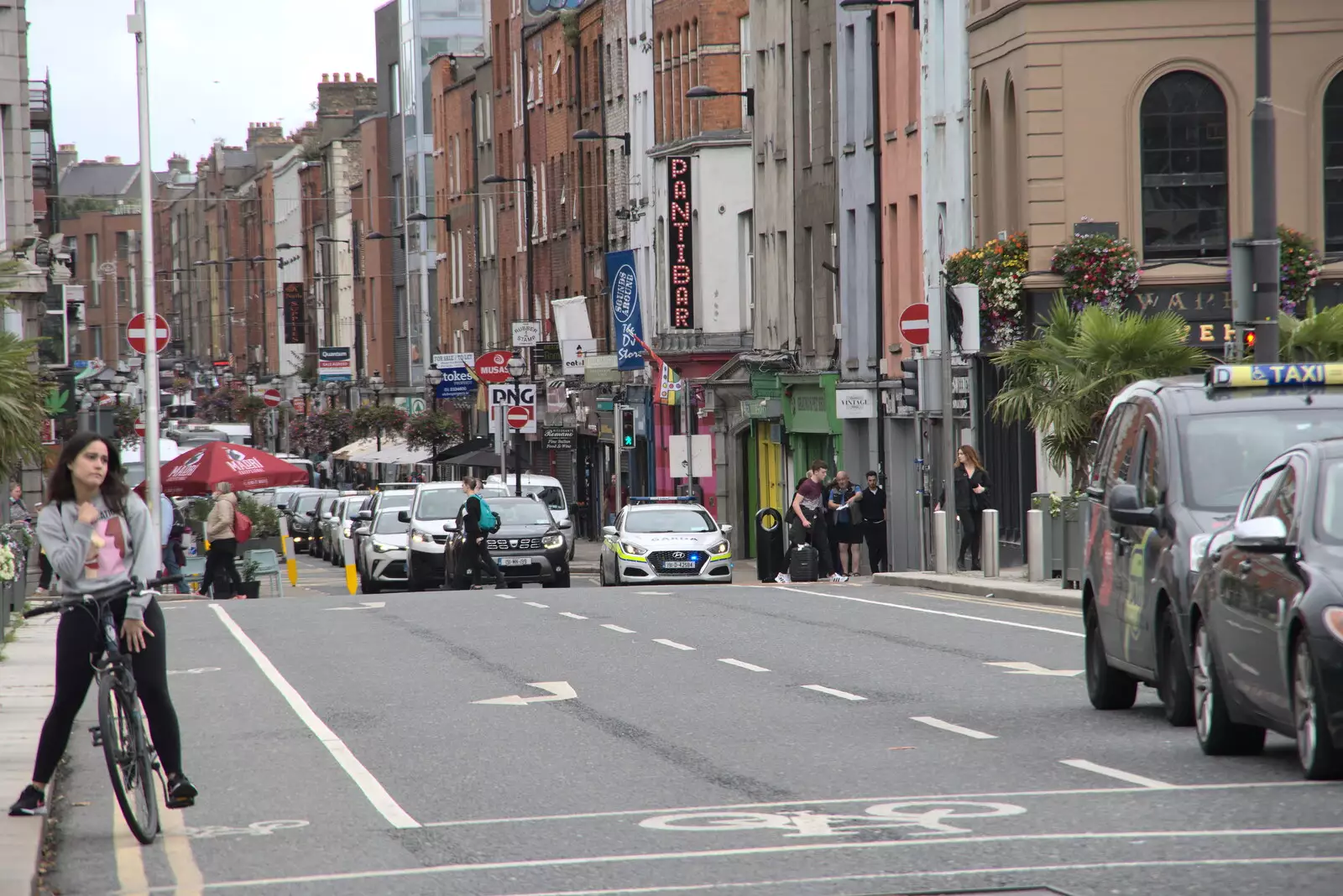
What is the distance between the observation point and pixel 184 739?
48.9 ft

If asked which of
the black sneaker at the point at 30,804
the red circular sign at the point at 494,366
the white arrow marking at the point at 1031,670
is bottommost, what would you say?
the white arrow marking at the point at 1031,670

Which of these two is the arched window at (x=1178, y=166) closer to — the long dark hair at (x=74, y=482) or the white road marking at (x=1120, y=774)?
the white road marking at (x=1120, y=774)

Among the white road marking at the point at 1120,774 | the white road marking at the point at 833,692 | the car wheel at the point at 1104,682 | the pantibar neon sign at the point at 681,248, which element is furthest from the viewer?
the pantibar neon sign at the point at 681,248

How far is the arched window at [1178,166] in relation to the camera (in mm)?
35969

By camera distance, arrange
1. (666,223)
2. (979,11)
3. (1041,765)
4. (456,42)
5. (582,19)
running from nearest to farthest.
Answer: (1041,765), (979,11), (666,223), (582,19), (456,42)

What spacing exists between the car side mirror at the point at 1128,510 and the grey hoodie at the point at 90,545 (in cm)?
512

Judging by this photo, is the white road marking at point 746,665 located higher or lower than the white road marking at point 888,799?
lower

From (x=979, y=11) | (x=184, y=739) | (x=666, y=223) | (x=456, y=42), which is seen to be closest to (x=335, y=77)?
(x=456, y=42)

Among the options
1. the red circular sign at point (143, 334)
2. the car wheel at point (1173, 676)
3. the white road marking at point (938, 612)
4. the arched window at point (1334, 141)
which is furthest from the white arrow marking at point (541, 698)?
the red circular sign at point (143, 334)

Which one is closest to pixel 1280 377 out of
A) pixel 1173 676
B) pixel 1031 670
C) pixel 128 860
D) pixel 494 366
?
pixel 1173 676

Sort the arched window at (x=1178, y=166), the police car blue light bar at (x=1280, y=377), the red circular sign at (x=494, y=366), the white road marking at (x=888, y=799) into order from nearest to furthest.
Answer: the white road marking at (x=888, y=799) < the police car blue light bar at (x=1280, y=377) < the arched window at (x=1178, y=166) < the red circular sign at (x=494, y=366)

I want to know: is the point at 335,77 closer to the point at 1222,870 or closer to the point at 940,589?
the point at 940,589

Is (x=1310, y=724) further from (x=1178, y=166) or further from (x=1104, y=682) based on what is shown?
(x=1178, y=166)

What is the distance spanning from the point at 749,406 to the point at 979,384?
15.7 meters
